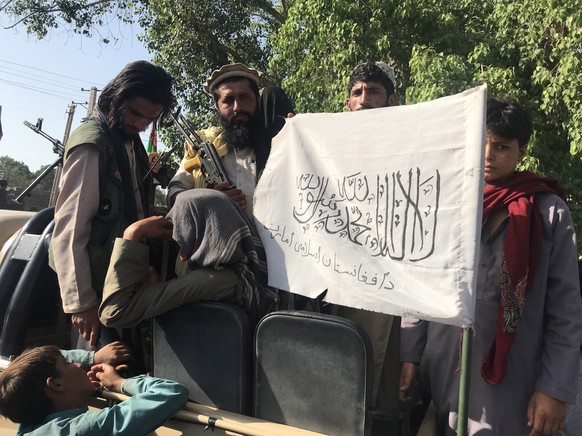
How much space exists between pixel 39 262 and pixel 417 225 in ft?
5.66

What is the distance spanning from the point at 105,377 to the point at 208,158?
1.02 metres

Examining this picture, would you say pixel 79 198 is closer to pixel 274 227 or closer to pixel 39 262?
pixel 39 262

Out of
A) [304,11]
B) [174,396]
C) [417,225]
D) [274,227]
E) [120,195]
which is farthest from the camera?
[304,11]

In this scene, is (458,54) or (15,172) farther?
(15,172)

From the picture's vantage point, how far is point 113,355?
2.17 meters

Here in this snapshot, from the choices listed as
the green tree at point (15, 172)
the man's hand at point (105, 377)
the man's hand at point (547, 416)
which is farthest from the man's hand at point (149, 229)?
the green tree at point (15, 172)

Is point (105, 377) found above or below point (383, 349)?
below

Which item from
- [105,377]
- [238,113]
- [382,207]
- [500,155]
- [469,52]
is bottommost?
[105,377]

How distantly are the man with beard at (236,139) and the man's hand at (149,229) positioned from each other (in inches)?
22.9

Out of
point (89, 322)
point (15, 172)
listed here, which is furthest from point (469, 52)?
point (15, 172)

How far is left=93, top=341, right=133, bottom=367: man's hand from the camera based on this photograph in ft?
7.09

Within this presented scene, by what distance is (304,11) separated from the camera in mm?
8633

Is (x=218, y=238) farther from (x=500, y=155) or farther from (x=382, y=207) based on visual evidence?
(x=500, y=155)

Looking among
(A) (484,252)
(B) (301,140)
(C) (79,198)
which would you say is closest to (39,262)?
(C) (79,198)
